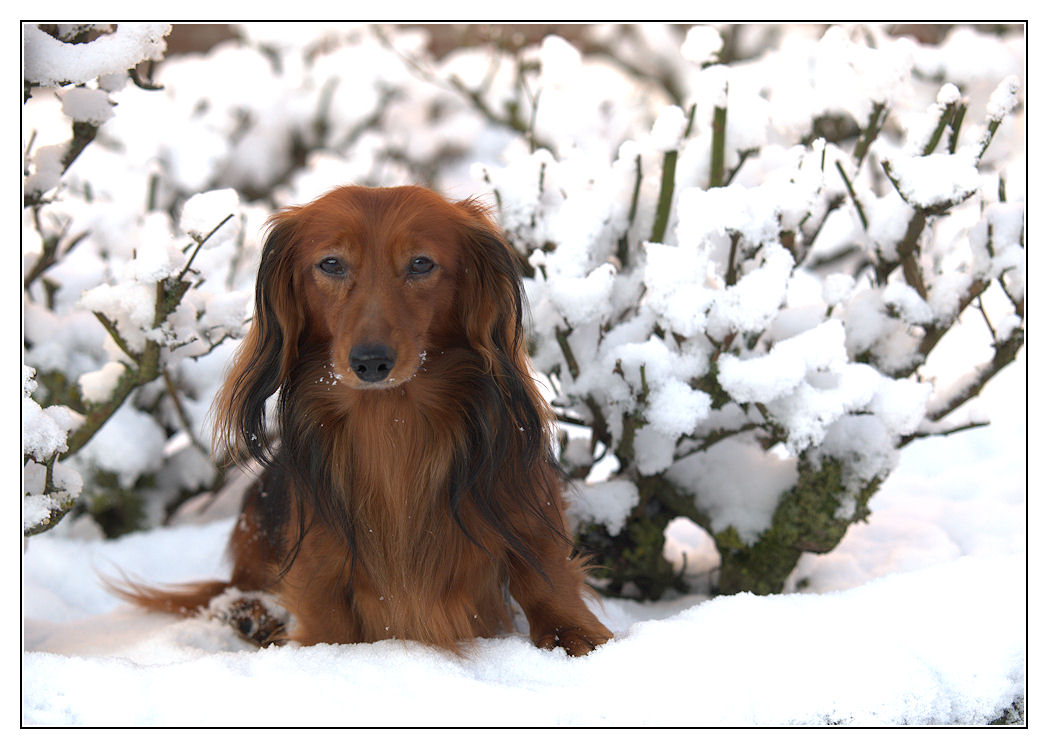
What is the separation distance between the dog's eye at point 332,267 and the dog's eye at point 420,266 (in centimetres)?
17

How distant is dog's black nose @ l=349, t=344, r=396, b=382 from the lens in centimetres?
219

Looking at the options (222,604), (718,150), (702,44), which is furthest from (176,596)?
(702,44)

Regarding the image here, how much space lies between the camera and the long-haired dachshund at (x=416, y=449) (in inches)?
99.9

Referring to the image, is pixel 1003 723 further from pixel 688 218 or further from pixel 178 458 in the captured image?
pixel 178 458

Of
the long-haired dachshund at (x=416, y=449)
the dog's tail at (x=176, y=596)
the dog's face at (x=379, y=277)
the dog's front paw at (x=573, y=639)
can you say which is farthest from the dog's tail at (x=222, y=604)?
the dog's face at (x=379, y=277)

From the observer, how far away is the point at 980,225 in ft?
10.1

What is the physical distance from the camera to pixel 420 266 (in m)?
2.44

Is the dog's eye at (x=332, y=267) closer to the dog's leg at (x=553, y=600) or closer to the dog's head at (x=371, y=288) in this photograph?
the dog's head at (x=371, y=288)

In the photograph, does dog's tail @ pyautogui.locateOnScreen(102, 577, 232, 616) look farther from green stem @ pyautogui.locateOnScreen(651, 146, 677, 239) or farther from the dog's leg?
green stem @ pyautogui.locateOnScreen(651, 146, 677, 239)

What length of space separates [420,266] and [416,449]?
489 mm

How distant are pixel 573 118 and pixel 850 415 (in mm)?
3114

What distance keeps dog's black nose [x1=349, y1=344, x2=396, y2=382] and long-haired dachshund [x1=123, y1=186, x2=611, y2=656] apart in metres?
0.29

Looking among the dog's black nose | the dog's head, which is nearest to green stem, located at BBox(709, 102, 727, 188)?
the dog's head

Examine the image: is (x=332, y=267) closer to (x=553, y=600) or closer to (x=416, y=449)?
(x=416, y=449)
